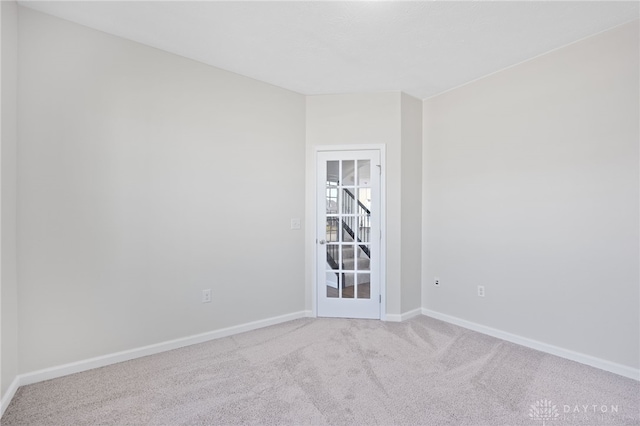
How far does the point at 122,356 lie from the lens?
247 centimetres

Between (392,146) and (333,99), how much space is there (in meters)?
0.89

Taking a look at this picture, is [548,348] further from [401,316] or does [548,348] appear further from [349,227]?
[349,227]

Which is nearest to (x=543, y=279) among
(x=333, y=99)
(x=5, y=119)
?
(x=333, y=99)

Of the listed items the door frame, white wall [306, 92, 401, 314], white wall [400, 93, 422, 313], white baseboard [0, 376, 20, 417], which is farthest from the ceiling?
white baseboard [0, 376, 20, 417]

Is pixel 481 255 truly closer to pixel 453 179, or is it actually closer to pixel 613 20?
pixel 453 179

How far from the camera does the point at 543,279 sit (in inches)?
107

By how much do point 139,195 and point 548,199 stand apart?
3585 mm

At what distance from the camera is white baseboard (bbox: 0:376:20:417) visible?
1.82 metres

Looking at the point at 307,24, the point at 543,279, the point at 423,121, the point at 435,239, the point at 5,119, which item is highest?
the point at 307,24

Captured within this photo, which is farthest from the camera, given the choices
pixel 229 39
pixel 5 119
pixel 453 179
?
pixel 453 179

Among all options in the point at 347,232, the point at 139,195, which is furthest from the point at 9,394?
the point at 347,232

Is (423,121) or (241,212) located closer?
(241,212)

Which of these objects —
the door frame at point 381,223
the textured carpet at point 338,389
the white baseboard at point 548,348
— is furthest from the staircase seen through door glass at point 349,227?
the white baseboard at point 548,348

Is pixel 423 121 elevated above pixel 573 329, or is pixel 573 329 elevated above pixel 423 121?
pixel 423 121
